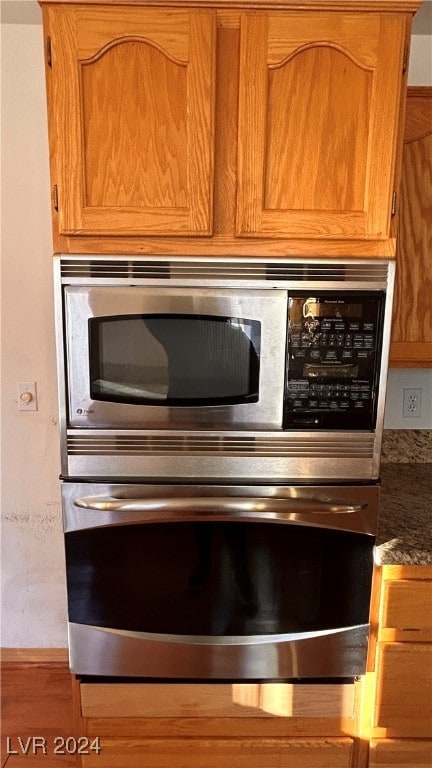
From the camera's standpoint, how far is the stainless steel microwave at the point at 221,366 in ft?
4.05

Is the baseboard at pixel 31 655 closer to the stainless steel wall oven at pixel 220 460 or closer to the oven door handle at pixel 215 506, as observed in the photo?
the stainless steel wall oven at pixel 220 460

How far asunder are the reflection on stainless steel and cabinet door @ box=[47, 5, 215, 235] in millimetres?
1087

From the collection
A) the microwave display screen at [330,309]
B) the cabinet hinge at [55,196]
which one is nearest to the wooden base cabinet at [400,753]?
the microwave display screen at [330,309]

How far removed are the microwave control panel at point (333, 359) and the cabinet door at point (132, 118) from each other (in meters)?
0.35

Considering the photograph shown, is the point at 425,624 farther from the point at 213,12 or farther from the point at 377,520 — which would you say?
the point at 213,12

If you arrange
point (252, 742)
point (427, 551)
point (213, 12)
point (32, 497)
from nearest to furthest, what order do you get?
1. point (213, 12)
2. point (427, 551)
3. point (252, 742)
4. point (32, 497)

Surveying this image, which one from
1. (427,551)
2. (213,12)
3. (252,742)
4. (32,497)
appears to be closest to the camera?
(213,12)

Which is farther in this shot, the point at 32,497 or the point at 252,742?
the point at 32,497

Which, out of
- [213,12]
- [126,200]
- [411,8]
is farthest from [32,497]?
[411,8]

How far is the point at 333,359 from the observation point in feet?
4.16

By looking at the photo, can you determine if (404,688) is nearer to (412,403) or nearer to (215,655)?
(215,655)

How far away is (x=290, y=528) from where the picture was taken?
1.33 m

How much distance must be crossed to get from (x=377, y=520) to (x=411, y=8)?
124 cm

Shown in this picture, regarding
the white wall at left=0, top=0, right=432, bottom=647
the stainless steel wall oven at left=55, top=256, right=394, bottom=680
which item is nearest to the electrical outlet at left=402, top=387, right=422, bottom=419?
the white wall at left=0, top=0, right=432, bottom=647
